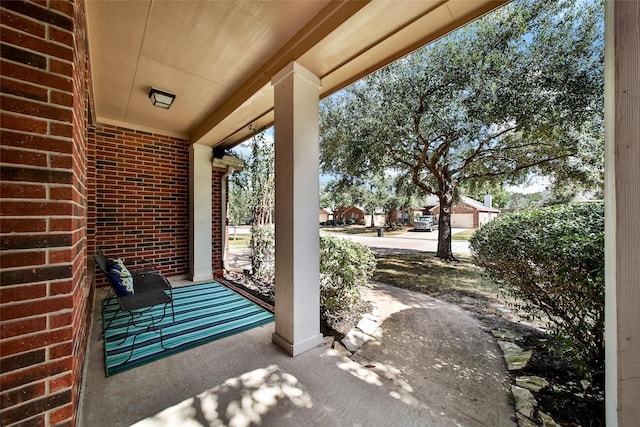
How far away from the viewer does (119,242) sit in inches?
158

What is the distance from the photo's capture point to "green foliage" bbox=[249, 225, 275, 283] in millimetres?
4750

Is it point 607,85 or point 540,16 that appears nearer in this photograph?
point 607,85

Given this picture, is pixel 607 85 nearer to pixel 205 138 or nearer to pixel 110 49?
pixel 110 49

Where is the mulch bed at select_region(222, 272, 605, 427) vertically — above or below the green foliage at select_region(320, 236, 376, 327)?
below

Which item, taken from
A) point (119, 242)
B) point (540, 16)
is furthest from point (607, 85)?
point (119, 242)

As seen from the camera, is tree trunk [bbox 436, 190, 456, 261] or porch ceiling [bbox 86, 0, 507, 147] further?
tree trunk [bbox 436, 190, 456, 261]

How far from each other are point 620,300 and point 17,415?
→ 2.30m

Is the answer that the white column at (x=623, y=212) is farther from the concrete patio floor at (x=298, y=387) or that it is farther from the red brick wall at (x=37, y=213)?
the red brick wall at (x=37, y=213)

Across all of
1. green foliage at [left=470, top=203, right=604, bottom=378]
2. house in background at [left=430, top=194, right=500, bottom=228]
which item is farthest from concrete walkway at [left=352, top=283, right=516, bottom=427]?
house in background at [left=430, top=194, right=500, bottom=228]

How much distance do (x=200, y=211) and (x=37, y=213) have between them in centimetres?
366

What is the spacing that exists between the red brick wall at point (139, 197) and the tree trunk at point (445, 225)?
24.0ft

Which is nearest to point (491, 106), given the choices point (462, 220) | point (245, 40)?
point (245, 40)

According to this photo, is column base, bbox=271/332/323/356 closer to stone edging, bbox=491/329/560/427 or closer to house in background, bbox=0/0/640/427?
house in background, bbox=0/0/640/427

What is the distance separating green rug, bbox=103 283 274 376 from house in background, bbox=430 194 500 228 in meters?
10.8
